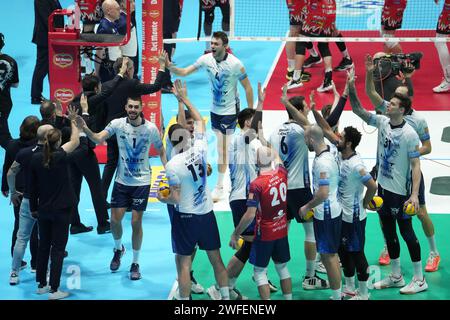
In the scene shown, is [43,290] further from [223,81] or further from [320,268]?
[223,81]

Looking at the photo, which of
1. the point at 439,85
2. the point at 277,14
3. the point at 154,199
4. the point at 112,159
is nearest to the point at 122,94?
the point at 112,159

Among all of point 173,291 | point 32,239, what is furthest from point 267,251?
point 32,239

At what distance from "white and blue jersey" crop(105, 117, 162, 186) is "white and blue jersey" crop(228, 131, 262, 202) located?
1043mm

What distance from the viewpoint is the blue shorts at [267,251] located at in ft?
29.9

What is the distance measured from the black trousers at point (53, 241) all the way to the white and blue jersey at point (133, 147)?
1.03 metres

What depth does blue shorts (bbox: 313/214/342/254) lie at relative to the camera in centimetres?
932

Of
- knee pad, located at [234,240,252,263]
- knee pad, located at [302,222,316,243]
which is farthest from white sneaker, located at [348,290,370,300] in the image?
knee pad, located at [234,240,252,263]

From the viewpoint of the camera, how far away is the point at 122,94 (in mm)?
12125

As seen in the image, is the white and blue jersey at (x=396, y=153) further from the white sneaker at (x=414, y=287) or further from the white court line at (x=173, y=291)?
the white court line at (x=173, y=291)

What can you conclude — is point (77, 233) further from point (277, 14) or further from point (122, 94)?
point (277, 14)

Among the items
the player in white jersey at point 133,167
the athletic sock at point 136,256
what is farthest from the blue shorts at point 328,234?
the athletic sock at point 136,256

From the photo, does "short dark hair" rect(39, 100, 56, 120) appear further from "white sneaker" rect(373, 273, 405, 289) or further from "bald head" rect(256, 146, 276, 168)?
"white sneaker" rect(373, 273, 405, 289)

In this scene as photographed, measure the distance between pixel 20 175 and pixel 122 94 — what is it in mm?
2321

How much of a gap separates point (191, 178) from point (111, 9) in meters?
6.25
